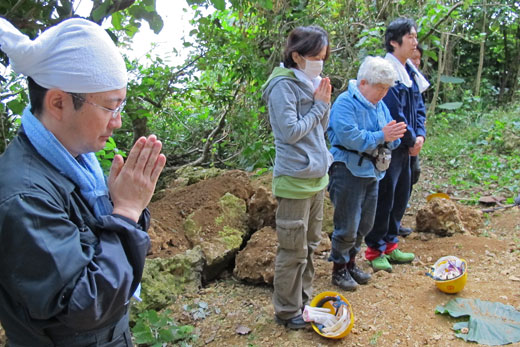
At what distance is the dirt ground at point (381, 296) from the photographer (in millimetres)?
2633

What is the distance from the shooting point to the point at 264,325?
9.11 feet

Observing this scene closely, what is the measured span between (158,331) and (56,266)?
1.84 meters

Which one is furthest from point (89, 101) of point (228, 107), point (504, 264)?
point (228, 107)

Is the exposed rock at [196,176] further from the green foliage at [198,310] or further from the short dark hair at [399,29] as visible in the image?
the short dark hair at [399,29]

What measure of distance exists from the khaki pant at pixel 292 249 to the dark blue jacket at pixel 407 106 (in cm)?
113

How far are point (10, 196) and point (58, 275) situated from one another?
0.73 ft

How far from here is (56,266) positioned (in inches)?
39.5

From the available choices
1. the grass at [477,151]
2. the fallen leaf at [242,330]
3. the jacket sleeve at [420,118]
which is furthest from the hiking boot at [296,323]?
the grass at [477,151]

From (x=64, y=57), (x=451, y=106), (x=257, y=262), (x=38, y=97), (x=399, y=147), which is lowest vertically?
(x=257, y=262)

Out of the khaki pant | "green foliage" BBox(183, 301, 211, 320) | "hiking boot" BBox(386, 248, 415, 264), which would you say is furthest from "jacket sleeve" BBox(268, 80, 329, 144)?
"hiking boot" BBox(386, 248, 415, 264)

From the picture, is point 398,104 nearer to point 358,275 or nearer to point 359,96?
point 359,96

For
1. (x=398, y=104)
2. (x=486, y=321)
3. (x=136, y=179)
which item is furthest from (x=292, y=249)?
(x=398, y=104)

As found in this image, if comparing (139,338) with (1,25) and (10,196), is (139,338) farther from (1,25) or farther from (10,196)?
(1,25)

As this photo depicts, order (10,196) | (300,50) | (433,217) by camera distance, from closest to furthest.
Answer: (10,196), (300,50), (433,217)
